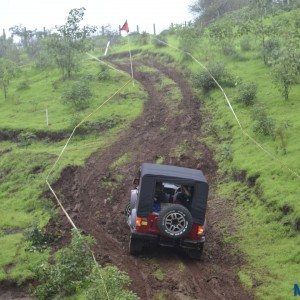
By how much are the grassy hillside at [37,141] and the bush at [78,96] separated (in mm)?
374

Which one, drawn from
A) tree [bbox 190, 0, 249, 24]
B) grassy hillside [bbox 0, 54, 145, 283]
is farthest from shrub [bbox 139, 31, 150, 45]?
grassy hillside [bbox 0, 54, 145, 283]

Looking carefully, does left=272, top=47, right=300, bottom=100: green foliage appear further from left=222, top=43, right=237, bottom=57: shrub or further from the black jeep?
the black jeep

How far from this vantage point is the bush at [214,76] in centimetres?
2683

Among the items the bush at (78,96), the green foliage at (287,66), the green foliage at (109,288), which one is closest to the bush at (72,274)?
the green foliage at (109,288)

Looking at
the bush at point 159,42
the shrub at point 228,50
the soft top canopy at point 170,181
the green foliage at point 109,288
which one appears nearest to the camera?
the green foliage at point 109,288

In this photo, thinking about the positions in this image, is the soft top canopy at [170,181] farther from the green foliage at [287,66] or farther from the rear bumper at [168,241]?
the green foliage at [287,66]

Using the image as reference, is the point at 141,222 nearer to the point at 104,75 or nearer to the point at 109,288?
the point at 109,288

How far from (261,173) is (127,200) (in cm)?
481

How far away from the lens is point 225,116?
2314 cm

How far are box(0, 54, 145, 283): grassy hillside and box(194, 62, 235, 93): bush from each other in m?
3.69

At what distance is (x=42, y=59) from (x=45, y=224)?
82.2 feet

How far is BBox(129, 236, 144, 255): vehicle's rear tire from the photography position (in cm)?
1272

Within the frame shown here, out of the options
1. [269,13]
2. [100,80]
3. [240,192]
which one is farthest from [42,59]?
[240,192]

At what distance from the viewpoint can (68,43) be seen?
3216cm
